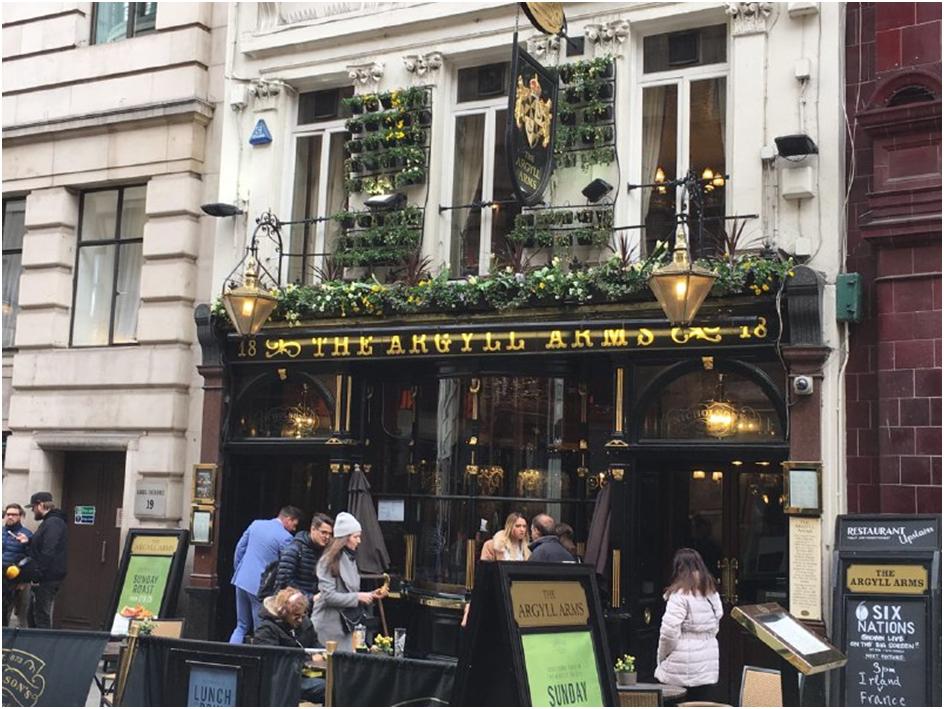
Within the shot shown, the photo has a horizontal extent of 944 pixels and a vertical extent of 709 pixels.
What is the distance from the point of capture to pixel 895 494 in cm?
1073

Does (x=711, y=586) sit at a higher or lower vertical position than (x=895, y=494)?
lower

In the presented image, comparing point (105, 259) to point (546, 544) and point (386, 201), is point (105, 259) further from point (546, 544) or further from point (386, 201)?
point (546, 544)

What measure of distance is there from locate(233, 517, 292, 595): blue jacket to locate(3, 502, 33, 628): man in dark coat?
131 inches

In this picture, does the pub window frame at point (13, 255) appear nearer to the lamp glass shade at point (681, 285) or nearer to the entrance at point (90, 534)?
the entrance at point (90, 534)

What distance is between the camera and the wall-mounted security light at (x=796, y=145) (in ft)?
36.8

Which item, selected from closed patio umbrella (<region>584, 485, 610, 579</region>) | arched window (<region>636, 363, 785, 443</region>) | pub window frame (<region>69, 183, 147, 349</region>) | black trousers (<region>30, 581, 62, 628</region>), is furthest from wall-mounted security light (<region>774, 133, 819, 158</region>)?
black trousers (<region>30, 581, 62, 628</region>)

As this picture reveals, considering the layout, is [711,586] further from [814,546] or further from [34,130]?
[34,130]

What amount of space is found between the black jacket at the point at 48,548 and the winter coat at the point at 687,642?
25.7 ft

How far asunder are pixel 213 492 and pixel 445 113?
17.7 feet

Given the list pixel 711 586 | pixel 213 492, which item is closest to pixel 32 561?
pixel 213 492

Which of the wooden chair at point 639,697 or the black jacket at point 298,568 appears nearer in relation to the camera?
the wooden chair at point 639,697

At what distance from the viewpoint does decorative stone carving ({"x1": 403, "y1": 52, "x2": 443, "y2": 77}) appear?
13.8 meters

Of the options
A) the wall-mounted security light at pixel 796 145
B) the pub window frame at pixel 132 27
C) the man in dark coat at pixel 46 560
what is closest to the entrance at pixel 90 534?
the man in dark coat at pixel 46 560

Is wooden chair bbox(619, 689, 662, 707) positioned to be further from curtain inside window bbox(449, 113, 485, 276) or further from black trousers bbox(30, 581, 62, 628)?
black trousers bbox(30, 581, 62, 628)
